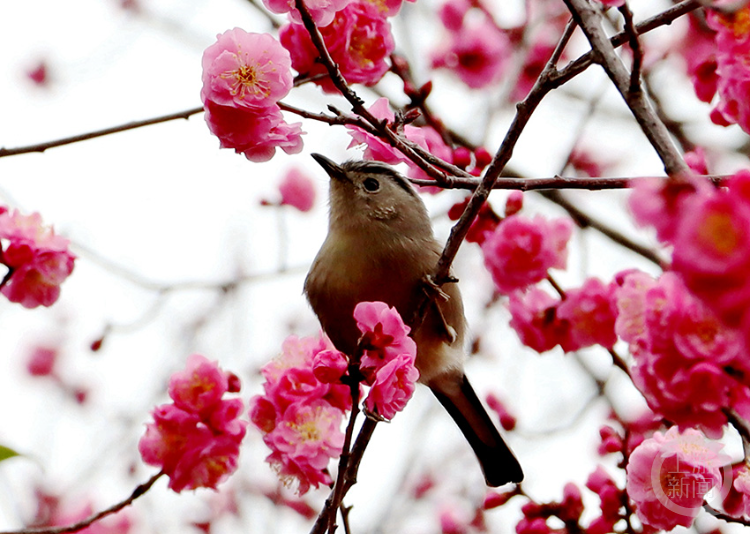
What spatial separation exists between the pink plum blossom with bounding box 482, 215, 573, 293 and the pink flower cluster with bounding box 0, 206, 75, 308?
1.58 meters

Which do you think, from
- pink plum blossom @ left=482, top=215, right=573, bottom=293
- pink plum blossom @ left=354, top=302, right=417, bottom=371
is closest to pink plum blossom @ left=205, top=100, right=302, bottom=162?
pink plum blossom @ left=354, top=302, right=417, bottom=371

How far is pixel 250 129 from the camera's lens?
1.95m

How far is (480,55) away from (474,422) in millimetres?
2086

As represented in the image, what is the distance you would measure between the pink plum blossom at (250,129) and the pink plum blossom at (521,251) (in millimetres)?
1198

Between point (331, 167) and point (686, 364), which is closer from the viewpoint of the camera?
point (686, 364)

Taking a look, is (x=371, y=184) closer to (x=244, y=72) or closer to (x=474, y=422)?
(x=474, y=422)

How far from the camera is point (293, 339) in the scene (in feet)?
7.99

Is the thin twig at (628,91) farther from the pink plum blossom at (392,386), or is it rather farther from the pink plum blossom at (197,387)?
the pink plum blossom at (197,387)

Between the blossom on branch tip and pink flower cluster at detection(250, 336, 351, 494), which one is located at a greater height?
the blossom on branch tip

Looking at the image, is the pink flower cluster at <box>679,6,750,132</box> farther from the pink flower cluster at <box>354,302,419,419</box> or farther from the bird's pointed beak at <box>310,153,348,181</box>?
the bird's pointed beak at <box>310,153,348,181</box>

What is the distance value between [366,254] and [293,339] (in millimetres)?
735

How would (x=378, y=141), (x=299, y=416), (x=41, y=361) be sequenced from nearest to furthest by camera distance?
(x=378, y=141)
(x=299, y=416)
(x=41, y=361)

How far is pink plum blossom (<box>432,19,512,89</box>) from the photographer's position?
4.32 m

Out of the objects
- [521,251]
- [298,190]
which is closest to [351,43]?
[521,251]
